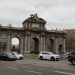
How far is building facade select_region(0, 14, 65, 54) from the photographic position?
89.2m

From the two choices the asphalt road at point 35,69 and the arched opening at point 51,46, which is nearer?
the asphalt road at point 35,69

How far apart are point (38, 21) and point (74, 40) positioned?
37.2 metres

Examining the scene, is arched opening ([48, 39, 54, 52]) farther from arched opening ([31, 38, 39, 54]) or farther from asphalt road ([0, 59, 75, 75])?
asphalt road ([0, 59, 75, 75])

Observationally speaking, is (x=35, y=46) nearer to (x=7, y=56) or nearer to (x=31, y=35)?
(x=31, y=35)

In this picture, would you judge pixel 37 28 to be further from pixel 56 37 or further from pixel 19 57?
pixel 19 57

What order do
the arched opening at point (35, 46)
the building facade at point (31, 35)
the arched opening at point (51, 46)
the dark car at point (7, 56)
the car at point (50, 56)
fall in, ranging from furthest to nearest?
the arched opening at point (51, 46) < the arched opening at point (35, 46) < the building facade at point (31, 35) < the car at point (50, 56) < the dark car at point (7, 56)

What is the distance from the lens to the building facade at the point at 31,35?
89.2 m

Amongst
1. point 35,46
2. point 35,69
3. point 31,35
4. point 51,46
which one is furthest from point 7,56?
point 51,46

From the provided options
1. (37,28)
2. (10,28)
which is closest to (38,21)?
(37,28)

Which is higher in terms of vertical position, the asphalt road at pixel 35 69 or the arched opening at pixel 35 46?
the arched opening at pixel 35 46

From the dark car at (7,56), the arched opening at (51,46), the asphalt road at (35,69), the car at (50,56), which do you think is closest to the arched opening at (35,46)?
the arched opening at (51,46)

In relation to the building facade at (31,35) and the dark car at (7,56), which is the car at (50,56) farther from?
the building facade at (31,35)

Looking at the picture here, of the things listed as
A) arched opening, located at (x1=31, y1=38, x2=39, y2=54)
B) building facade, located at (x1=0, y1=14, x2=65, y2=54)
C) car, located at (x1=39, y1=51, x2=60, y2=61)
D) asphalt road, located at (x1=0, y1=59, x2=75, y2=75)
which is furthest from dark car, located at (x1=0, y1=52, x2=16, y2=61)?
arched opening, located at (x1=31, y1=38, x2=39, y2=54)

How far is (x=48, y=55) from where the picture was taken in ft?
183
